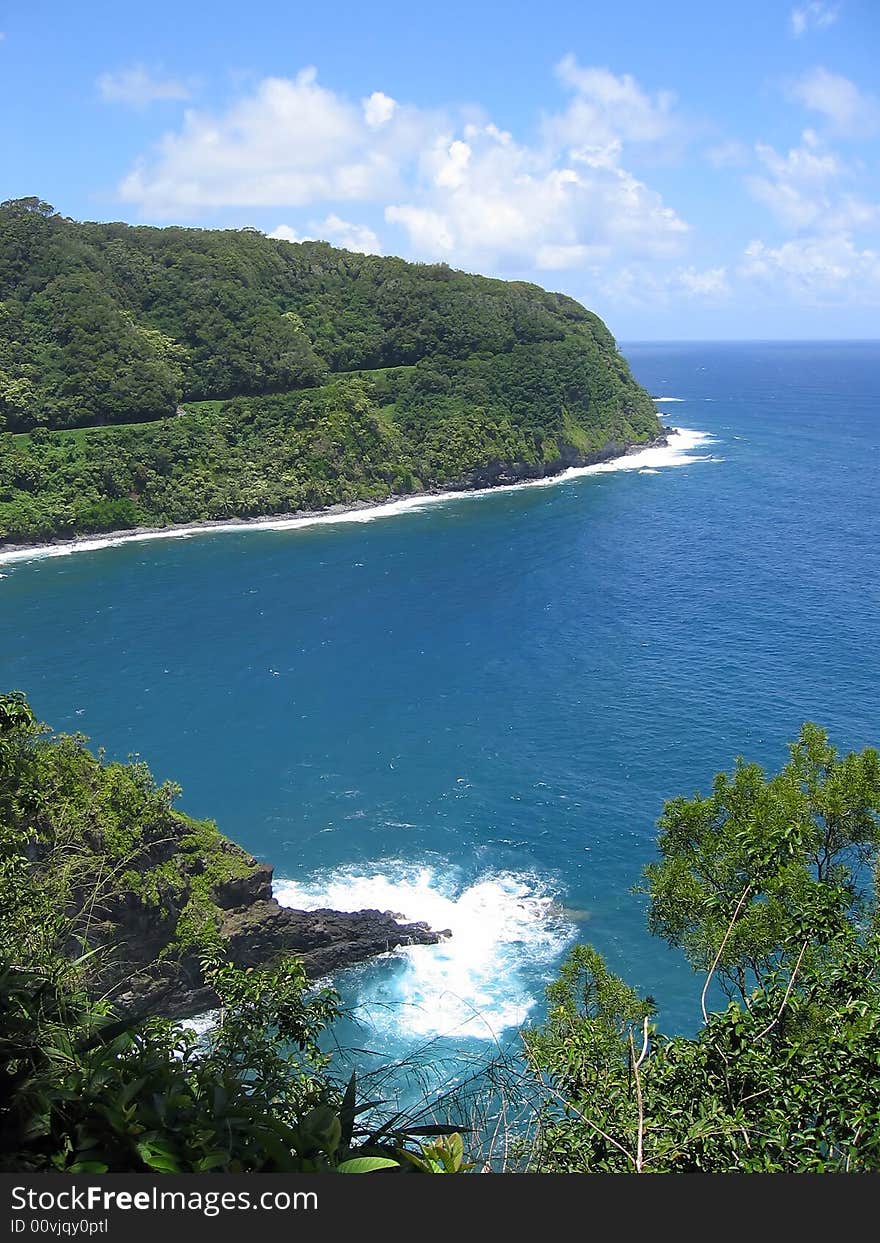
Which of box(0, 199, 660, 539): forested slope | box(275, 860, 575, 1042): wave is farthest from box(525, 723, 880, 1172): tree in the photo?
box(0, 199, 660, 539): forested slope

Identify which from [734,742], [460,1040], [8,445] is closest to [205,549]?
[8,445]

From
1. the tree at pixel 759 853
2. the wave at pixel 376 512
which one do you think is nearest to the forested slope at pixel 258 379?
the wave at pixel 376 512

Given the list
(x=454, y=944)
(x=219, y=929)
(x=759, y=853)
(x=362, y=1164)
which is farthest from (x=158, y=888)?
(x=362, y=1164)

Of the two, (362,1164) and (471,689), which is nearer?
(362,1164)

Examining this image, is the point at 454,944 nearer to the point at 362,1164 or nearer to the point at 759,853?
the point at 759,853

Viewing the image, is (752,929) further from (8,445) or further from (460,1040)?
(8,445)

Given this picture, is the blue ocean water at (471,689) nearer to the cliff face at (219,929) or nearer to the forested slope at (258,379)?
the cliff face at (219,929)

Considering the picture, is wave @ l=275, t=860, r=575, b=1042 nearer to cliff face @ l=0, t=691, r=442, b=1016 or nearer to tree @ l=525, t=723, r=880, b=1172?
cliff face @ l=0, t=691, r=442, b=1016
